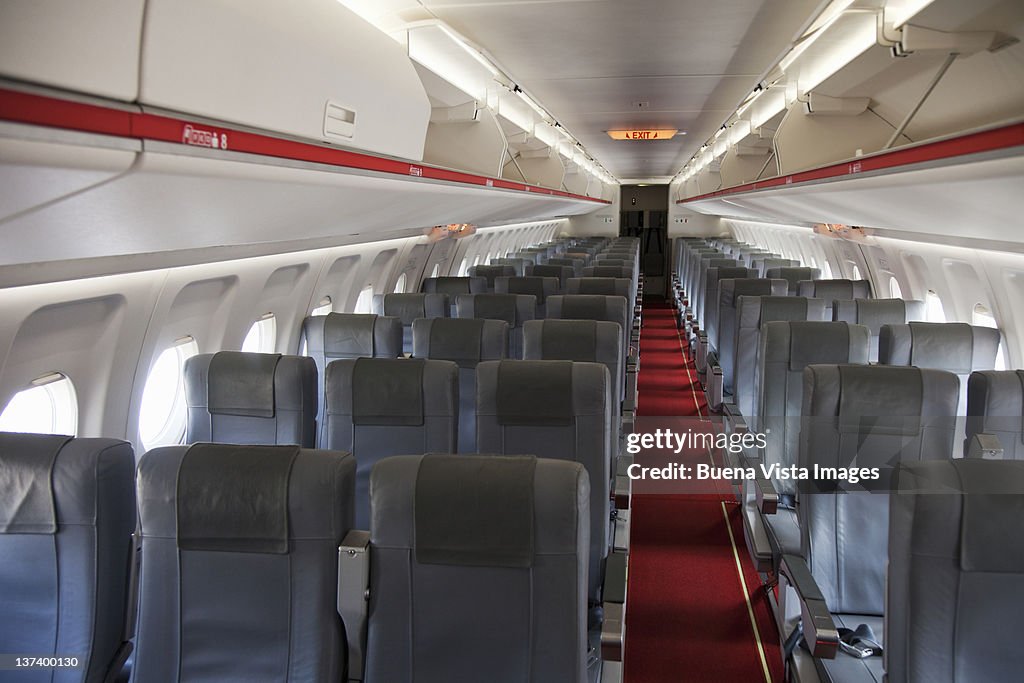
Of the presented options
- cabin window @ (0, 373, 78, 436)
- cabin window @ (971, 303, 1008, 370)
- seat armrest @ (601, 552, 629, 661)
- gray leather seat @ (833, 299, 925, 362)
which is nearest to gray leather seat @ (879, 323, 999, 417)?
cabin window @ (971, 303, 1008, 370)

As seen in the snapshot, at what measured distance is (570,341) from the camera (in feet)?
15.8

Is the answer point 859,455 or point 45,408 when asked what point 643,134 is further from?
point 45,408

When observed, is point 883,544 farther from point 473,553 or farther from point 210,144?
point 210,144

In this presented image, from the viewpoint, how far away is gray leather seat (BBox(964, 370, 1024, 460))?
3.80 meters

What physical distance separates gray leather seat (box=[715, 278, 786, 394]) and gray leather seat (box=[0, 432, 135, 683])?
6.28m

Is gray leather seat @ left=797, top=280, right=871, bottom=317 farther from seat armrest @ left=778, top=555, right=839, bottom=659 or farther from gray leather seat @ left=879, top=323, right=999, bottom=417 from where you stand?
seat armrest @ left=778, top=555, right=839, bottom=659

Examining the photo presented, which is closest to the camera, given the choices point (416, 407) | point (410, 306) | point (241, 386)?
point (416, 407)

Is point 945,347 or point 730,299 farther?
point 730,299

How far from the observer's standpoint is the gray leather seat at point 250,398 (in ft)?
12.8

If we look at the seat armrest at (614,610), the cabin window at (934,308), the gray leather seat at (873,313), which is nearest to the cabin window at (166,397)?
the seat armrest at (614,610)

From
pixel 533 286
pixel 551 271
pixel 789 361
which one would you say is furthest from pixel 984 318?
pixel 551 271

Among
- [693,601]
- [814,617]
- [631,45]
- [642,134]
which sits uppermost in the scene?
[642,134]

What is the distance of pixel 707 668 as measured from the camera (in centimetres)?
390

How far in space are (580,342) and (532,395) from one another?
1.40 metres
